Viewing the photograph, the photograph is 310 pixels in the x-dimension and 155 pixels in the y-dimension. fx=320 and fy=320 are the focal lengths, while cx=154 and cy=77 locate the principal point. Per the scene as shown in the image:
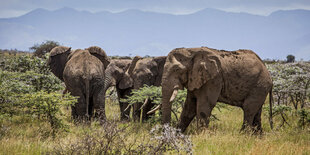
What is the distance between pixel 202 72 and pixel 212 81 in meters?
0.41

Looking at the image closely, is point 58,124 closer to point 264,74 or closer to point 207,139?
point 207,139

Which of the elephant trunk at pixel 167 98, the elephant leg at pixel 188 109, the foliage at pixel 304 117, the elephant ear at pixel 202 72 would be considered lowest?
the foliage at pixel 304 117

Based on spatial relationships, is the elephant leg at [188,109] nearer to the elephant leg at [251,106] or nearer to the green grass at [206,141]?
the green grass at [206,141]

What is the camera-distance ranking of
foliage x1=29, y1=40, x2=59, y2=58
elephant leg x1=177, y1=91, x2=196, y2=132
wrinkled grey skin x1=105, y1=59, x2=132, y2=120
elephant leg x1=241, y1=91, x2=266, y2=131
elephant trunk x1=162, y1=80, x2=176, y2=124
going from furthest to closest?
1. foliage x1=29, y1=40, x2=59, y2=58
2. wrinkled grey skin x1=105, y1=59, x2=132, y2=120
3. elephant leg x1=177, y1=91, x2=196, y2=132
4. elephant leg x1=241, y1=91, x2=266, y2=131
5. elephant trunk x1=162, y1=80, x2=176, y2=124

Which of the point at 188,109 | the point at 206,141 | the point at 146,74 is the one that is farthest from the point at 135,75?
the point at 206,141

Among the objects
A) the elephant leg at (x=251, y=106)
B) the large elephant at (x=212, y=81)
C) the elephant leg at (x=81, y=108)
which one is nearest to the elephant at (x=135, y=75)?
the elephant leg at (x=81, y=108)

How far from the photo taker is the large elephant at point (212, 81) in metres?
8.63

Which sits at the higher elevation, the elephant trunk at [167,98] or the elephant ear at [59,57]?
the elephant ear at [59,57]

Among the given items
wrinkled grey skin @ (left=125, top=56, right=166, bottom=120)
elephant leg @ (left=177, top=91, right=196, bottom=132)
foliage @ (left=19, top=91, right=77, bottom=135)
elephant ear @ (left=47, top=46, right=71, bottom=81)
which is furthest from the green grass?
wrinkled grey skin @ (left=125, top=56, right=166, bottom=120)

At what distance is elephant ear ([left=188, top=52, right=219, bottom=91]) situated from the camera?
868cm

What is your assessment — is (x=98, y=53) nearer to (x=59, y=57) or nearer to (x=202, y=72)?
(x=59, y=57)

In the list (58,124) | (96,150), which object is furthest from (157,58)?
(96,150)

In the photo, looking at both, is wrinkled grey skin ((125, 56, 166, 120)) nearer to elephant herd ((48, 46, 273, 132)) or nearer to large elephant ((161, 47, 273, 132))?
elephant herd ((48, 46, 273, 132))

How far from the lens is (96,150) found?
569cm
